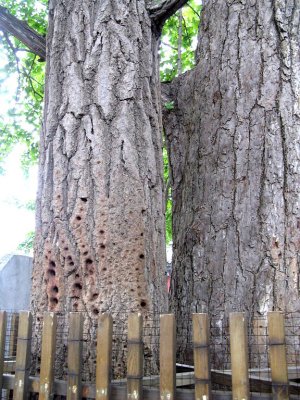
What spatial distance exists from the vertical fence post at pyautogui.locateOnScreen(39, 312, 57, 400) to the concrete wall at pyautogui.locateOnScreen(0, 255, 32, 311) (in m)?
3.93

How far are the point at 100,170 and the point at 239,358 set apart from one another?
1491mm

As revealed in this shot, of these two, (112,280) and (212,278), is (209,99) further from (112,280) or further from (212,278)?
(112,280)

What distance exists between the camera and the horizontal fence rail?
221 centimetres

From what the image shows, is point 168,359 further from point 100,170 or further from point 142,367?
point 100,170

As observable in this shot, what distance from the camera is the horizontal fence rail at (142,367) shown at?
7.23ft

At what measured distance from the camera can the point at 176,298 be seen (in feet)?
14.5

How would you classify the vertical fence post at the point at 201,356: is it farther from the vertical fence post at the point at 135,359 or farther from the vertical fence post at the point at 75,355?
the vertical fence post at the point at 75,355

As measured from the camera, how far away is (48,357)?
8.55 feet

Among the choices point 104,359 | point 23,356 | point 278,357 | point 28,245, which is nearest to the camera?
point 278,357

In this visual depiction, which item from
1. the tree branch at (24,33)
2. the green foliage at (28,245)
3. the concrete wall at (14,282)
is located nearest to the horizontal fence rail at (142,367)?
the tree branch at (24,33)

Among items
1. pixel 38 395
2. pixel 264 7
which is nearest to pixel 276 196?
pixel 264 7

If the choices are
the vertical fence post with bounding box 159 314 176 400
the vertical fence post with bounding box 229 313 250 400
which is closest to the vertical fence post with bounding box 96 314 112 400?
the vertical fence post with bounding box 159 314 176 400

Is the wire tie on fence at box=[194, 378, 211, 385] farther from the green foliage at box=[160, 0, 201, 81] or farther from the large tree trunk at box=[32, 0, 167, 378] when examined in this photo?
the green foliage at box=[160, 0, 201, 81]

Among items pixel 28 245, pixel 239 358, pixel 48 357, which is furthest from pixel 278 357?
pixel 28 245
